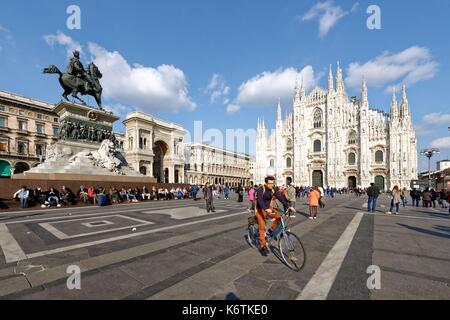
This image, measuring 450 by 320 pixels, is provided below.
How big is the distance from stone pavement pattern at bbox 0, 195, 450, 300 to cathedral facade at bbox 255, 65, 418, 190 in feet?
134

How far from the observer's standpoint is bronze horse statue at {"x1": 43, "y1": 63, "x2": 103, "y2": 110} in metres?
20.6

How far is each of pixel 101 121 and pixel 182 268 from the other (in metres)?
24.0

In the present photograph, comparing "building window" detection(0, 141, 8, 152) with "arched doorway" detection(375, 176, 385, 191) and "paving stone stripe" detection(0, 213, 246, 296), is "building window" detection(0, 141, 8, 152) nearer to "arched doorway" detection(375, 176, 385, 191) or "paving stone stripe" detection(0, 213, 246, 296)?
"paving stone stripe" detection(0, 213, 246, 296)

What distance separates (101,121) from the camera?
23.3 m

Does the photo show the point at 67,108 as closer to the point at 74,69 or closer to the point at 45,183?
the point at 74,69

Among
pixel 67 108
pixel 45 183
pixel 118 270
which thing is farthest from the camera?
pixel 67 108

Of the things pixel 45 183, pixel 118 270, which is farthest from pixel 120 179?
pixel 118 270

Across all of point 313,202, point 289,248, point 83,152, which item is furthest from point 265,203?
point 83,152

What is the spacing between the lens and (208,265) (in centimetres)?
394

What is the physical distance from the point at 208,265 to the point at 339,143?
4952cm

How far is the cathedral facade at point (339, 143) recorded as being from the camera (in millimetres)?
40594

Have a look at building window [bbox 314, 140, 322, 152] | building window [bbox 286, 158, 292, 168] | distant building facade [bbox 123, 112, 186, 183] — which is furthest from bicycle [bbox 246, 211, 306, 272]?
building window [bbox 286, 158, 292, 168]

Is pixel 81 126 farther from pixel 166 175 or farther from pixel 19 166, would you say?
pixel 166 175

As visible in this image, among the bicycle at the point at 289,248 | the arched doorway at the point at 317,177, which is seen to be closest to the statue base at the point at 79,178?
the bicycle at the point at 289,248
